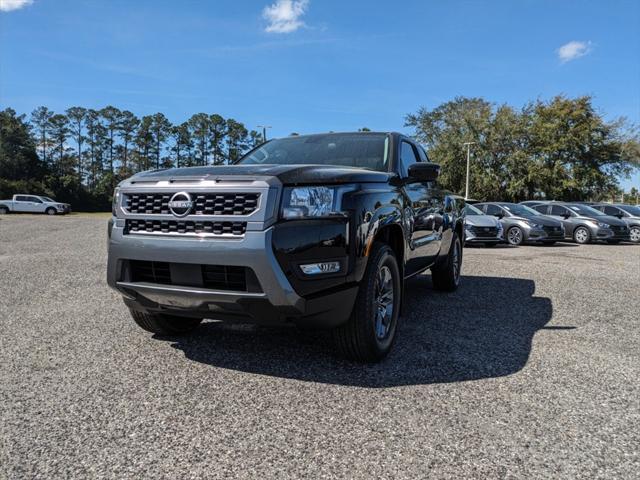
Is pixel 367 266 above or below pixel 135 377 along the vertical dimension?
above

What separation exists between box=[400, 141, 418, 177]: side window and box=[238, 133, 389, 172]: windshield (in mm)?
205

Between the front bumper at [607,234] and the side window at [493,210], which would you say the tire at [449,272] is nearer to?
the side window at [493,210]

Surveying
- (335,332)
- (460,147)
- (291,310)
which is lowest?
(335,332)

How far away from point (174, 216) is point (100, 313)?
2395mm

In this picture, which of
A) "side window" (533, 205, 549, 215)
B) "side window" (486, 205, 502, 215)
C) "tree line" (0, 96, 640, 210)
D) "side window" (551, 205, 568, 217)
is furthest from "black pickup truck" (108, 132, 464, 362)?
"tree line" (0, 96, 640, 210)

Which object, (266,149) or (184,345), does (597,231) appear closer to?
(266,149)

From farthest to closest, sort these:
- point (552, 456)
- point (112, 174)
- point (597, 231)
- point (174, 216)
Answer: point (112, 174), point (597, 231), point (174, 216), point (552, 456)

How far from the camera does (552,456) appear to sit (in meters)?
2.22

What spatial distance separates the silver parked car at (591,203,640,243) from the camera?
1823cm

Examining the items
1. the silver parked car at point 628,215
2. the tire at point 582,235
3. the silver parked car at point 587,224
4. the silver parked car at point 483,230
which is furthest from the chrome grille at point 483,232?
the silver parked car at point 628,215

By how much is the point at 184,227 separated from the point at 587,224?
17005 millimetres

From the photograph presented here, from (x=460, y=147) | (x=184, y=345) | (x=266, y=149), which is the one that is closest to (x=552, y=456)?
(x=184, y=345)

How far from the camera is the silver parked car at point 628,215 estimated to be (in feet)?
59.8

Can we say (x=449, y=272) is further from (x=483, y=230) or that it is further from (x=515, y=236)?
(x=515, y=236)
